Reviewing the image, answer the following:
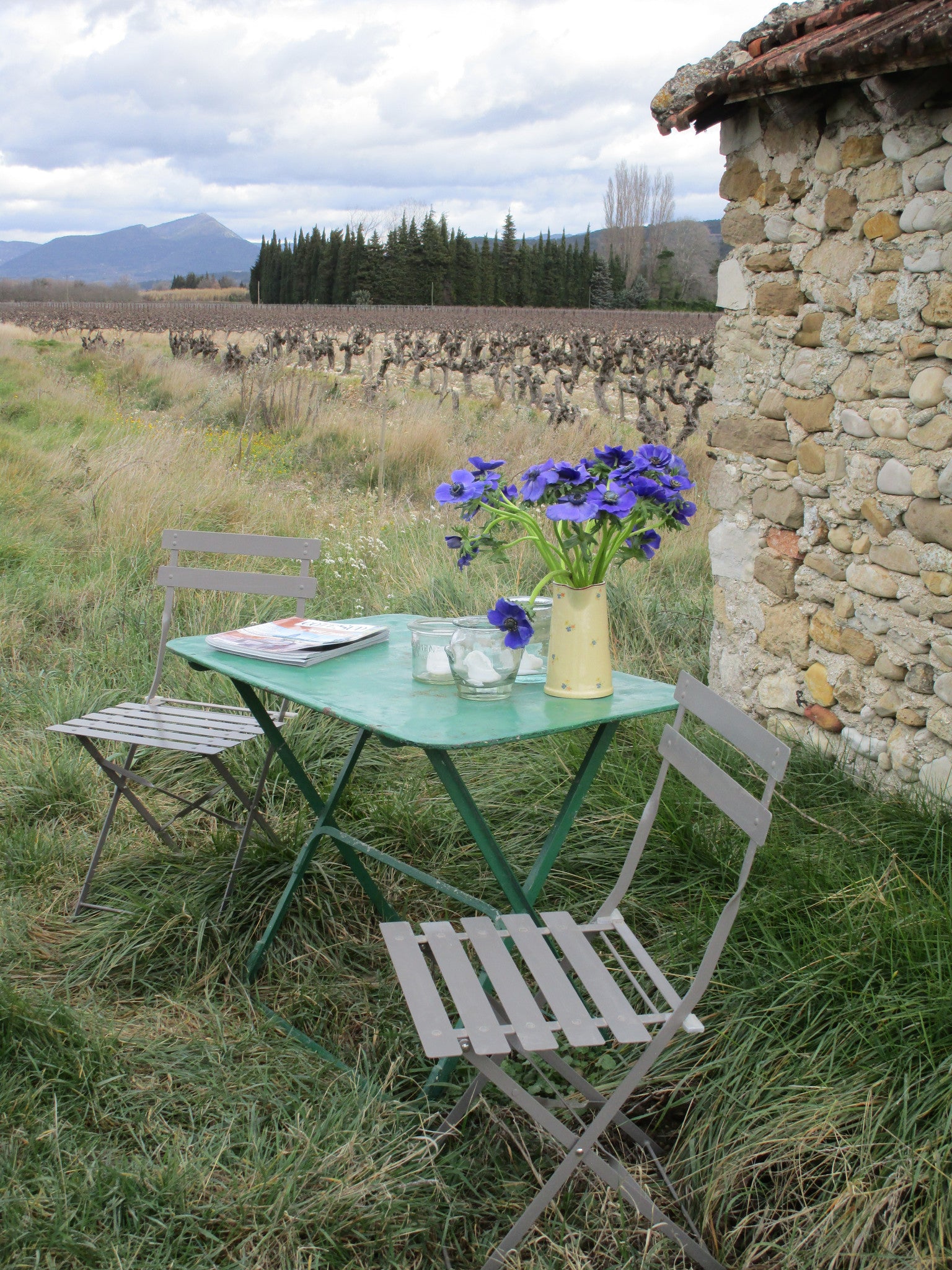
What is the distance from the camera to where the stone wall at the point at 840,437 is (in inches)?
124

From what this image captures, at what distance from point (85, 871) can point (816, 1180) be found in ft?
7.47

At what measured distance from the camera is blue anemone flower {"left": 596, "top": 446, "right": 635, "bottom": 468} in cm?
222

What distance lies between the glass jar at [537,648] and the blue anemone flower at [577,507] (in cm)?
34

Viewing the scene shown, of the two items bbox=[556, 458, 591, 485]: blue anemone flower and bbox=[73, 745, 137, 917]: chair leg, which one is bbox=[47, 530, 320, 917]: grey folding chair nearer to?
bbox=[73, 745, 137, 917]: chair leg

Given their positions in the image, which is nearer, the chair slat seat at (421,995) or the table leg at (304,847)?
the chair slat seat at (421,995)

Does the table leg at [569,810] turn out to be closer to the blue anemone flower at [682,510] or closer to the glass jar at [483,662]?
the glass jar at [483,662]

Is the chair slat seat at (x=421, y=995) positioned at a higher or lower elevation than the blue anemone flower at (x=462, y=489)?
lower

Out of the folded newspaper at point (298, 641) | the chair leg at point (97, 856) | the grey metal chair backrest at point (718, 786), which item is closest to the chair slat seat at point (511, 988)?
the grey metal chair backrest at point (718, 786)

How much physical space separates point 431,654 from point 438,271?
159ft

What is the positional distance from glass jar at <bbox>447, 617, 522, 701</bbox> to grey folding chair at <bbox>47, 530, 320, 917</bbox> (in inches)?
34.7

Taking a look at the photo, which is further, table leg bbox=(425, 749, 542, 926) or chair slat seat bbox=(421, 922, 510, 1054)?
table leg bbox=(425, 749, 542, 926)

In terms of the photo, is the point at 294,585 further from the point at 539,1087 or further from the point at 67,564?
the point at 67,564

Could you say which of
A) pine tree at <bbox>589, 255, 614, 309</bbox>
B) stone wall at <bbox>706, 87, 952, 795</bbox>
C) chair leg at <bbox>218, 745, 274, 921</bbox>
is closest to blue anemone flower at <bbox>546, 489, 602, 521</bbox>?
chair leg at <bbox>218, 745, 274, 921</bbox>

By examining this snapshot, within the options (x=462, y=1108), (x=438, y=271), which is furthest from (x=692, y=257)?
(x=462, y=1108)
